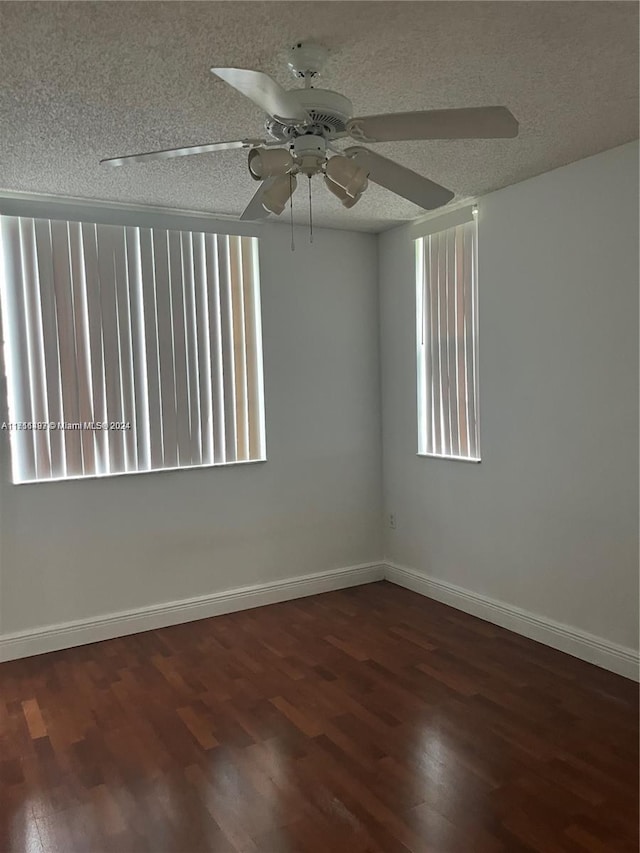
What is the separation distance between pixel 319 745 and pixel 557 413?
1.98m

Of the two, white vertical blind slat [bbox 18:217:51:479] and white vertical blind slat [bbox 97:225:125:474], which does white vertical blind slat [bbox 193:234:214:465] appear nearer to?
white vertical blind slat [bbox 97:225:125:474]

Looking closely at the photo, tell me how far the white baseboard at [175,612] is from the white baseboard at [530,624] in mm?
427

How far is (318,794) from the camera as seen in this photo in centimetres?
218

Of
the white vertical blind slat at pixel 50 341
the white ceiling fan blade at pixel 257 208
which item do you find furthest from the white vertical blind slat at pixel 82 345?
the white ceiling fan blade at pixel 257 208

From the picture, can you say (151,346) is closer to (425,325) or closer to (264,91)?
(425,325)

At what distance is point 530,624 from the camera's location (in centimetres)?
346

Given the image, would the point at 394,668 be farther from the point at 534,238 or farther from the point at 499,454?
the point at 534,238

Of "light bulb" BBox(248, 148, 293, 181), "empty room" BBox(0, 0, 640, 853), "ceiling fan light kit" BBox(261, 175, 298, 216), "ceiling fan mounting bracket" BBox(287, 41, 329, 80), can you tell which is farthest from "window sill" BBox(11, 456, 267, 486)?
"ceiling fan mounting bracket" BBox(287, 41, 329, 80)

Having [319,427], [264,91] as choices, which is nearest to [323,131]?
[264,91]

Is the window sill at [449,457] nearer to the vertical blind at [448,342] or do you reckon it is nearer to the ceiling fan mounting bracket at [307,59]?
the vertical blind at [448,342]

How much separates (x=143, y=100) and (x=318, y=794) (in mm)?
2528

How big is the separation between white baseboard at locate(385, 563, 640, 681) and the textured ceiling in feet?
7.75

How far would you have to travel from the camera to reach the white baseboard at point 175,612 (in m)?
3.47

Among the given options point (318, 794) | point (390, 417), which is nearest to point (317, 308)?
point (390, 417)
